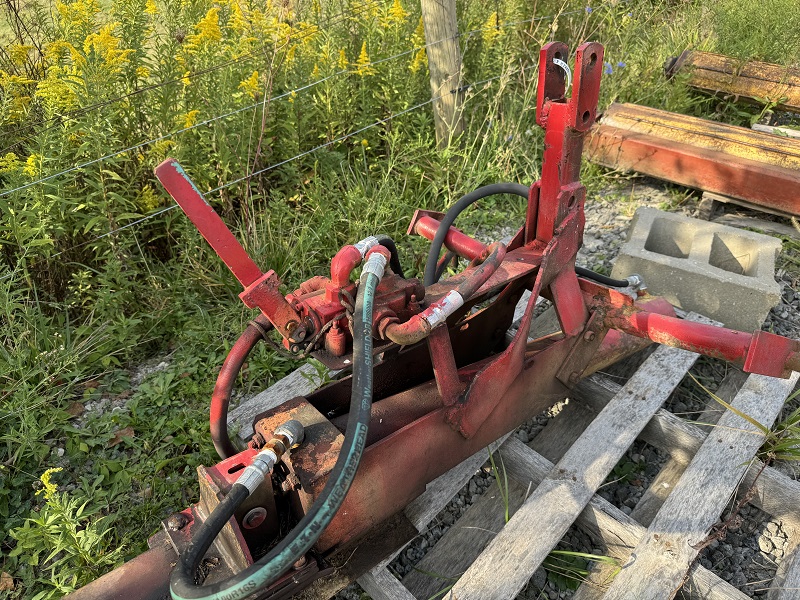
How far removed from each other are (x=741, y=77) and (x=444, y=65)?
234cm

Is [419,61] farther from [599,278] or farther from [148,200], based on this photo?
[599,278]

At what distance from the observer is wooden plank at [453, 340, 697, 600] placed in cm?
172

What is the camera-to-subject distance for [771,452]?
209 cm

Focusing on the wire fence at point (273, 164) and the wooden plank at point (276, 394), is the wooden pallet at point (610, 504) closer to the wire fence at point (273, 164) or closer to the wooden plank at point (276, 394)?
the wooden plank at point (276, 394)

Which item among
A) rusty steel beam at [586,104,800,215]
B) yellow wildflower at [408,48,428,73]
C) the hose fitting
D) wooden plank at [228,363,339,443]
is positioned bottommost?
wooden plank at [228,363,339,443]

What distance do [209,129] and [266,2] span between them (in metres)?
1.00

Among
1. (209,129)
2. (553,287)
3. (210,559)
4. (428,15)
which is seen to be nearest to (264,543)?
(210,559)

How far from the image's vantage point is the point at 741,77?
424cm

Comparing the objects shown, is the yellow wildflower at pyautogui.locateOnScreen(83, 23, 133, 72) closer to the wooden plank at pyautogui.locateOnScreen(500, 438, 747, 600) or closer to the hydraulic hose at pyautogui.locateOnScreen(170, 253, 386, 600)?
the hydraulic hose at pyautogui.locateOnScreen(170, 253, 386, 600)

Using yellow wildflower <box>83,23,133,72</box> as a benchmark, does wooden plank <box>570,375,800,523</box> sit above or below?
below

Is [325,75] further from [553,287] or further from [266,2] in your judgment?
[553,287]

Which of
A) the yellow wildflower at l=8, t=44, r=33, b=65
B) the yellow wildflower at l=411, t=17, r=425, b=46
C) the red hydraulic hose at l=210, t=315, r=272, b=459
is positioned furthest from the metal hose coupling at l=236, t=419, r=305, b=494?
the yellow wildflower at l=411, t=17, r=425, b=46

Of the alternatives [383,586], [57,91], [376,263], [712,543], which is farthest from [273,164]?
[712,543]

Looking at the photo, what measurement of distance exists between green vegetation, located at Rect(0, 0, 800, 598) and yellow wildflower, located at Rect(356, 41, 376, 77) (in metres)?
0.01
